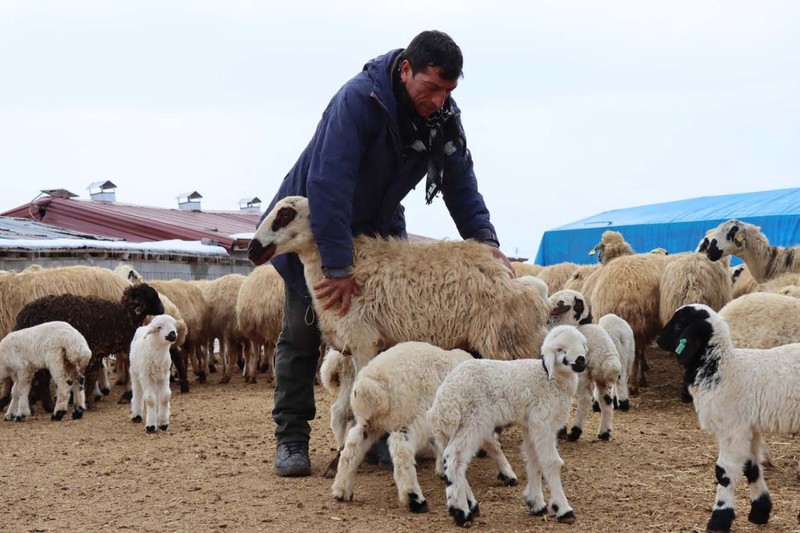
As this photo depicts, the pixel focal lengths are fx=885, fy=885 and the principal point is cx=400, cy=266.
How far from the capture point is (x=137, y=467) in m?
6.48

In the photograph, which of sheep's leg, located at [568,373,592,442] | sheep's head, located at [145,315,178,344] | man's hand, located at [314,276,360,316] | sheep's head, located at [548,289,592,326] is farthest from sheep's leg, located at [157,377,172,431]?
sheep's leg, located at [568,373,592,442]

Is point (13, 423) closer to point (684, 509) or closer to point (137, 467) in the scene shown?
point (137, 467)

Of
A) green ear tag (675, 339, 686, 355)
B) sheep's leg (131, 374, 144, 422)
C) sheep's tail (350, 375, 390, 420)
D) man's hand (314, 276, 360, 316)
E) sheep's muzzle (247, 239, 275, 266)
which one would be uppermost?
sheep's muzzle (247, 239, 275, 266)

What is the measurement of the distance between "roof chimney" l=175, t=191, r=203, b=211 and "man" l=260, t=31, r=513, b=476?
3076 centimetres

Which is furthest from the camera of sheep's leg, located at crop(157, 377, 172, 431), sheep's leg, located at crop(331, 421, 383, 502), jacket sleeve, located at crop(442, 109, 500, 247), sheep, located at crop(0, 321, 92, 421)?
sheep, located at crop(0, 321, 92, 421)

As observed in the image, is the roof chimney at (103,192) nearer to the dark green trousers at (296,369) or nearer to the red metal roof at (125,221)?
the red metal roof at (125,221)

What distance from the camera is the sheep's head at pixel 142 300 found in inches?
425

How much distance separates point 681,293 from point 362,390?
5859 millimetres

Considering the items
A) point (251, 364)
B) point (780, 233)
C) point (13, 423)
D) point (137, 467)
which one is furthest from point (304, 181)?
point (780, 233)

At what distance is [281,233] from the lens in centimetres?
571

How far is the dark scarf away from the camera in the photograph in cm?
575

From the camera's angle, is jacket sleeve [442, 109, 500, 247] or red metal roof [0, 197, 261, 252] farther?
red metal roof [0, 197, 261, 252]

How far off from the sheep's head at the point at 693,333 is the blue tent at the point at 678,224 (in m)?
19.1

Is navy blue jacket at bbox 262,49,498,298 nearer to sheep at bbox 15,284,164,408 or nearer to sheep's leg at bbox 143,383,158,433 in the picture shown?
sheep's leg at bbox 143,383,158,433
